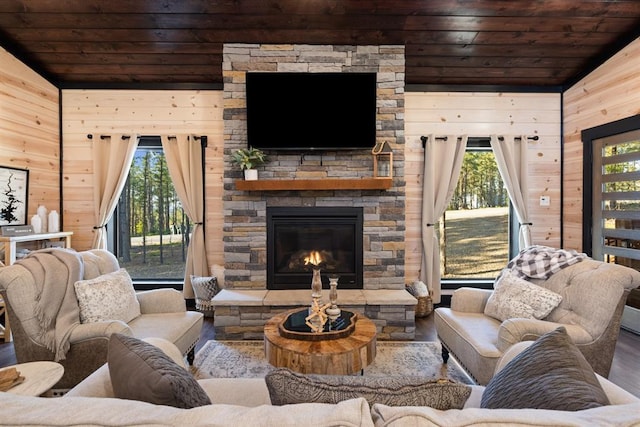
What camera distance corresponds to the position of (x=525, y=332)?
2.06m

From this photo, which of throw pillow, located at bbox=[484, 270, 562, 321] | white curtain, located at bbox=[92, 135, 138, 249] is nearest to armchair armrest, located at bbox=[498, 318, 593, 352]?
throw pillow, located at bbox=[484, 270, 562, 321]

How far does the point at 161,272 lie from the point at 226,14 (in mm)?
3239

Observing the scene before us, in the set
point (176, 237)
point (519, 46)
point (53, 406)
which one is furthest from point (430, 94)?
point (53, 406)

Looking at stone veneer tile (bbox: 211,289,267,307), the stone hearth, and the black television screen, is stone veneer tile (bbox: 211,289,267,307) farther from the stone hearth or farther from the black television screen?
the black television screen

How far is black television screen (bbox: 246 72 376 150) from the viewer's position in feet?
12.2

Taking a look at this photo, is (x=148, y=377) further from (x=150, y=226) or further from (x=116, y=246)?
(x=116, y=246)

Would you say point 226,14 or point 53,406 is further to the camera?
point 226,14

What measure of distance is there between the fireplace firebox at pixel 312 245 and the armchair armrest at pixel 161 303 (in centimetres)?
116

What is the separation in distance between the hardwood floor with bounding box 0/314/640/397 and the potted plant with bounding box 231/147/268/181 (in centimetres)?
169

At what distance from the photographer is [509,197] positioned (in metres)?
4.52

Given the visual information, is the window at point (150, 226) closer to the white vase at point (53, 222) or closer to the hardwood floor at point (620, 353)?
the white vase at point (53, 222)

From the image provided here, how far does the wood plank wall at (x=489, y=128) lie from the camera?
4.41 metres

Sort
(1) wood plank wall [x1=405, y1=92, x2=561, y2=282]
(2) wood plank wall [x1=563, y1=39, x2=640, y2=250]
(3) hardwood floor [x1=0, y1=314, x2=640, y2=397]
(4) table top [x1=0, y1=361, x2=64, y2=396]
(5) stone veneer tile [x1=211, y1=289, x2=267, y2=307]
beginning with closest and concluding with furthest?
(4) table top [x1=0, y1=361, x2=64, y2=396] < (3) hardwood floor [x1=0, y1=314, x2=640, y2=397] < (5) stone veneer tile [x1=211, y1=289, x2=267, y2=307] < (2) wood plank wall [x1=563, y1=39, x2=640, y2=250] < (1) wood plank wall [x1=405, y1=92, x2=561, y2=282]

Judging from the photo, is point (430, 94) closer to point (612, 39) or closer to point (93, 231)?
point (612, 39)
